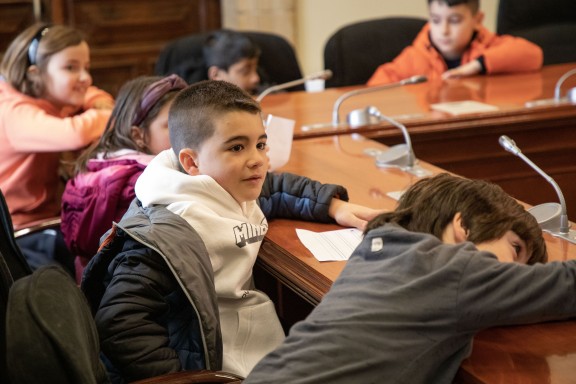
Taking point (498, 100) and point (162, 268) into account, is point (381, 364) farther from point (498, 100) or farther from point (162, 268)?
point (498, 100)

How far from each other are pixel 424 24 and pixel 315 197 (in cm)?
248

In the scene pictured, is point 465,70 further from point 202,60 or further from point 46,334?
point 46,334

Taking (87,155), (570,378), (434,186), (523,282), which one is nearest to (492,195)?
(434,186)

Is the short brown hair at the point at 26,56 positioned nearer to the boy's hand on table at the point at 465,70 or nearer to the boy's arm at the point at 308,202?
the boy's arm at the point at 308,202

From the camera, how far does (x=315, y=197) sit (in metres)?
2.11

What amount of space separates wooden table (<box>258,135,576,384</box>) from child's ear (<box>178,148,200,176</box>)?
218 millimetres

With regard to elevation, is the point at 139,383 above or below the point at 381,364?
below

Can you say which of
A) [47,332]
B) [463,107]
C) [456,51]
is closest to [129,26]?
[456,51]

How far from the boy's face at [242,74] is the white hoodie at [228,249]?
Result: 6.35 feet

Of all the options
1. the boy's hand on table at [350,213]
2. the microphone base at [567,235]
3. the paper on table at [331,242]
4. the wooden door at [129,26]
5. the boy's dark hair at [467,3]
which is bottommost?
the wooden door at [129,26]

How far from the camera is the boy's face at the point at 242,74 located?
3.85 m

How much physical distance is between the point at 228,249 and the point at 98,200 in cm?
65

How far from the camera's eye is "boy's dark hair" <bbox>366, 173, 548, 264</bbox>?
1.53 m

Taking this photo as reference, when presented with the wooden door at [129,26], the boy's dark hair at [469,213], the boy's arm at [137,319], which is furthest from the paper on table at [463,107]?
the wooden door at [129,26]
